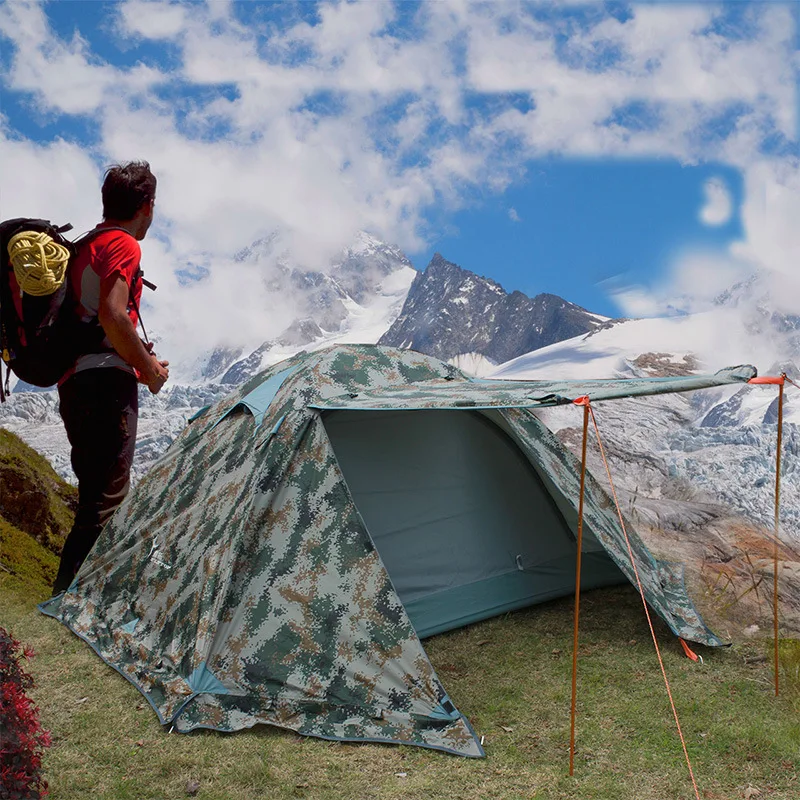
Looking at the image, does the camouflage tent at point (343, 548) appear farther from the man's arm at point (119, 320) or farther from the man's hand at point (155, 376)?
the man's arm at point (119, 320)

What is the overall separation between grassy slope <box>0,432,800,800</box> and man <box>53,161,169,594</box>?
1.32m

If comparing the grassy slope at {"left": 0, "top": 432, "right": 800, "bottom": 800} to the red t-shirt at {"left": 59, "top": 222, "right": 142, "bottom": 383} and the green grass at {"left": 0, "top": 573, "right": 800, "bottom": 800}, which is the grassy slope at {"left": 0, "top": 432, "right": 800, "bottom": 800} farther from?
the red t-shirt at {"left": 59, "top": 222, "right": 142, "bottom": 383}

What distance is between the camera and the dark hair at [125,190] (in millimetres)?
5266

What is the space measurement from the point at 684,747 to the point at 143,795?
2645mm

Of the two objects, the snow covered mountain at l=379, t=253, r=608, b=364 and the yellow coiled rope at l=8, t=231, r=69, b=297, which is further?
the snow covered mountain at l=379, t=253, r=608, b=364

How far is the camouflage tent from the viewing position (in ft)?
14.7

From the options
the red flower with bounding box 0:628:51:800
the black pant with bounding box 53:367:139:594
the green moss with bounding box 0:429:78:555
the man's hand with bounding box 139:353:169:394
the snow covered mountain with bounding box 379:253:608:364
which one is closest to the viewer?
the red flower with bounding box 0:628:51:800

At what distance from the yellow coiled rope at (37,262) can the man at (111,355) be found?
0.54ft

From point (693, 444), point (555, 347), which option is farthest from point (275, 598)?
point (555, 347)

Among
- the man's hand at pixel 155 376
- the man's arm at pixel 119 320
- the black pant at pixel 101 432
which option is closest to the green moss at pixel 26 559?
the black pant at pixel 101 432

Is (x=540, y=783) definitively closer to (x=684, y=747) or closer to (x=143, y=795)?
A: (x=684, y=747)

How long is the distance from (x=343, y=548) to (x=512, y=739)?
55.2 inches

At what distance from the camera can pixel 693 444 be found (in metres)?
18.3

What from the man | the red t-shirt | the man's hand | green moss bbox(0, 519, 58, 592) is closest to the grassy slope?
the man
